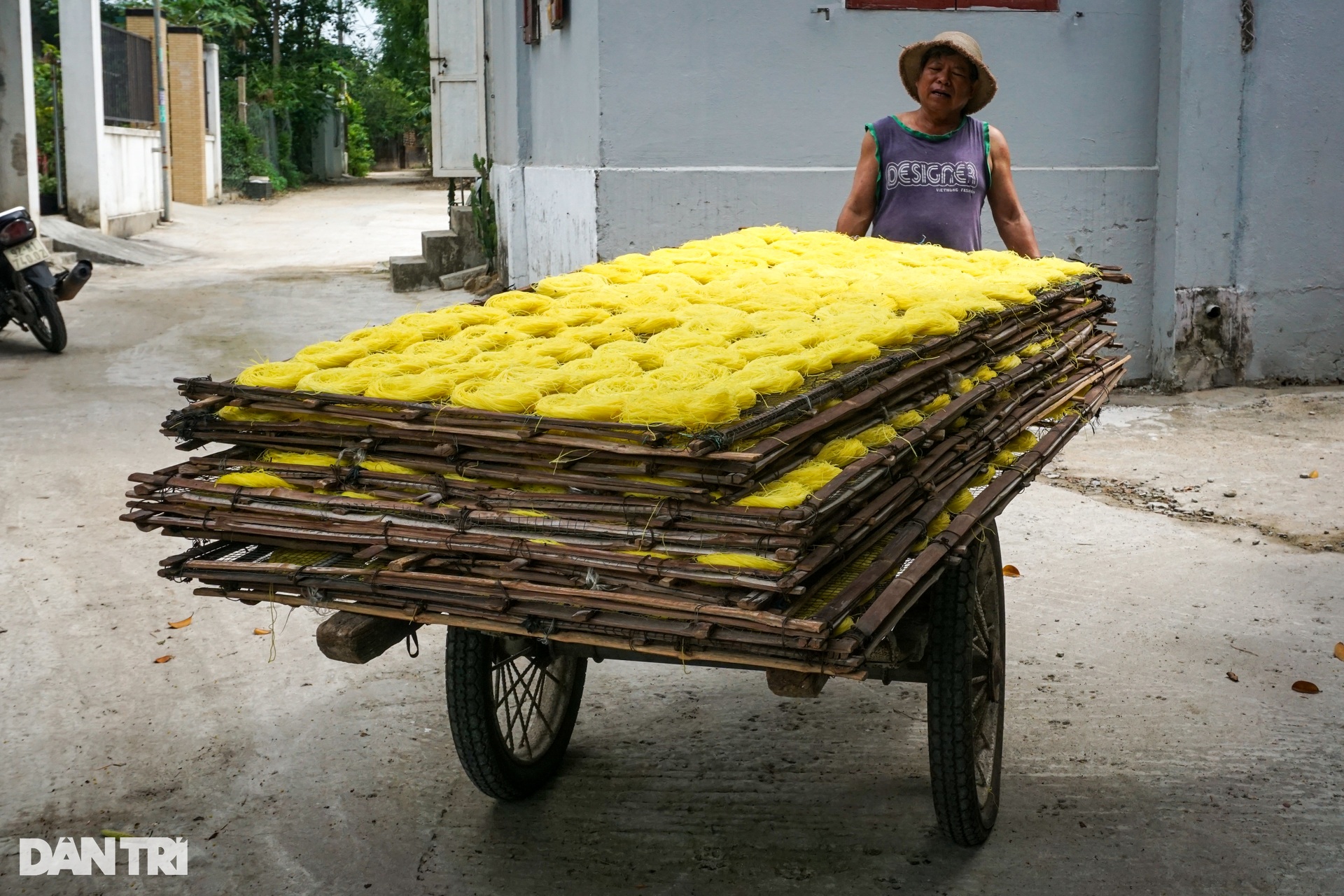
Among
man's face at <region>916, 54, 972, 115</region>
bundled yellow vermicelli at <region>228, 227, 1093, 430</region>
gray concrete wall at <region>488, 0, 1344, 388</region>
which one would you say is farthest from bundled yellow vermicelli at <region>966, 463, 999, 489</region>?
gray concrete wall at <region>488, 0, 1344, 388</region>

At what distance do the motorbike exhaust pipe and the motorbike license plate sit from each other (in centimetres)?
21

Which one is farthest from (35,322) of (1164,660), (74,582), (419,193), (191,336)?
(419,193)

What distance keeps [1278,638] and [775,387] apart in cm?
265

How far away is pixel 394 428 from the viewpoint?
2248 mm

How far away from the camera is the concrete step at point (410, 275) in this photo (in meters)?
12.5

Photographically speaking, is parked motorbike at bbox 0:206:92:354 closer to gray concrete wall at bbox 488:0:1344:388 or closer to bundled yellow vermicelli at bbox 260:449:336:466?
gray concrete wall at bbox 488:0:1344:388

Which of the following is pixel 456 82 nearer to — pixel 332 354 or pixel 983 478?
pixel 332 354

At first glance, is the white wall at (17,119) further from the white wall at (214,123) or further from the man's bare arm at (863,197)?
the man's bare arm at (863,197)

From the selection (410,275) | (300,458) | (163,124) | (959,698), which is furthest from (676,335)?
(163,124)

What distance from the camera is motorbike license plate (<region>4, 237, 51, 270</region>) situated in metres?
8.66

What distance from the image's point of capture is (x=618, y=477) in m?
→ 2.08

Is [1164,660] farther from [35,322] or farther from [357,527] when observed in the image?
[35,322]

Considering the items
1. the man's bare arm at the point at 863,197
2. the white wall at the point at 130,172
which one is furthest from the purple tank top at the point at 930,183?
the white wall at the point at 130,172

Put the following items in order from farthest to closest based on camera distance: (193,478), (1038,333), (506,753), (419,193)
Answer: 1. (419,193)
2. (1038,333)
3. (506,753)
4. (193,478)
